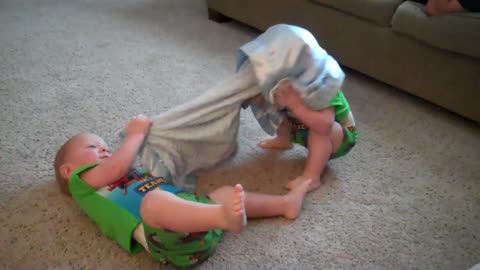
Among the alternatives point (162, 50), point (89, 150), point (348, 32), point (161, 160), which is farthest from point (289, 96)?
point (162, 50)

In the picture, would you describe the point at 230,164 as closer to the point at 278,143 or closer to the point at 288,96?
the point at 278,143

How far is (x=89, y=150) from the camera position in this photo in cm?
111

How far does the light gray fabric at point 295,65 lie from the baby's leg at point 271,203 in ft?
0.77

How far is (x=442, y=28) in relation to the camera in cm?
138

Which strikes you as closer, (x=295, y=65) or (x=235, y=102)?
(x=295, y=65)

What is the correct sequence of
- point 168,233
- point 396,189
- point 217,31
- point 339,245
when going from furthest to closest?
point 217,31
point 396,189
point 339,245
point 168,233

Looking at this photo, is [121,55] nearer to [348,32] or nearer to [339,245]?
[348,32]

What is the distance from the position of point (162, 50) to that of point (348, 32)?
0.81 metres

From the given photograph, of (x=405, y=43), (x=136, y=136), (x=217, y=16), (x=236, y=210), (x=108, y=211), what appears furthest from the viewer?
(x=217, y=16)

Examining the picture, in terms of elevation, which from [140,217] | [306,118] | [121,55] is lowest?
[121,55]

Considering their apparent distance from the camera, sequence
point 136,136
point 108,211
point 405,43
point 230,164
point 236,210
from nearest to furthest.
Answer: point 236,210 → point 108,211 → point 136,136 → point 230,164 → point 405,43

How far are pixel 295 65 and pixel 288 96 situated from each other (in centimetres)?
9

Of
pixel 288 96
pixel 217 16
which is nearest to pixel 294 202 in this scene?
pixel 288 96

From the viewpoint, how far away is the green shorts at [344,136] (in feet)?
3.95
